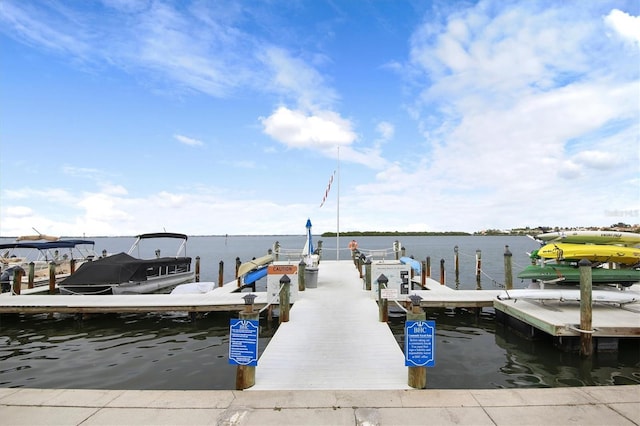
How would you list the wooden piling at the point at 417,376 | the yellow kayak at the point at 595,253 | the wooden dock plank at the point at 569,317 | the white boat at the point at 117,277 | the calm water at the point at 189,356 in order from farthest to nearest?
the white boat at the point at 117,277 → the yellow kayak at the point at 595,253 → the wooden dock plank at the point at 569,317 → the calm water at the point at 189,356 → the wooden piling at the point at 417,376

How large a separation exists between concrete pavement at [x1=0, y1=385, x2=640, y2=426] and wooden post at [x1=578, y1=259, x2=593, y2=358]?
3332 millimetres

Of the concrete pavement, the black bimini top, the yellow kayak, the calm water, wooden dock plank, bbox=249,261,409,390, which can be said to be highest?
the yellow kayak

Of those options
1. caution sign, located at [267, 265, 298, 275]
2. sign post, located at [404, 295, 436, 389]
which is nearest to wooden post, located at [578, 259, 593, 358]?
sign post, located at [404, 295, 436, 389]

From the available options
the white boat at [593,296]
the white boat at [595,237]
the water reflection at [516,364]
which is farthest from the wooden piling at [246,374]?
the white boat at [595,237]

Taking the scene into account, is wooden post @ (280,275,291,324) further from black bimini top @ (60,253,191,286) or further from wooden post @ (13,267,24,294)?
wooden post @ (13,267,24,294)

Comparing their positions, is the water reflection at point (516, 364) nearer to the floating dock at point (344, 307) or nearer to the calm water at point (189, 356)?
the calm water at point (189, 356)

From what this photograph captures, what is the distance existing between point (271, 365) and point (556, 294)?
857 cm

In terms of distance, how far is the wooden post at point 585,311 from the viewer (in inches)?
326

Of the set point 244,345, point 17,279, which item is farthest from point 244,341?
point 17,279

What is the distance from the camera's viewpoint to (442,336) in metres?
11.2

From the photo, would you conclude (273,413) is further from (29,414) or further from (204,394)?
(29,414)

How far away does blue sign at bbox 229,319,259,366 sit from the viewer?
558 centimetres

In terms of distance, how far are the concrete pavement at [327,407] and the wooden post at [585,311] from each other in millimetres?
3332

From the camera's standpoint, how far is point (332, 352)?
285 inches
